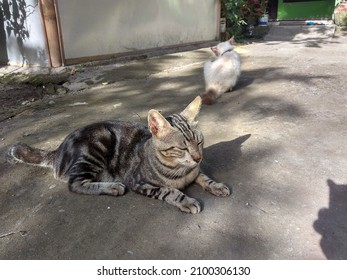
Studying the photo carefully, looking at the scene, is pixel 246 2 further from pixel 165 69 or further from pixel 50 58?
pixel 50 58

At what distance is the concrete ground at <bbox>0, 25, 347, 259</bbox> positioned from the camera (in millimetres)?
2152

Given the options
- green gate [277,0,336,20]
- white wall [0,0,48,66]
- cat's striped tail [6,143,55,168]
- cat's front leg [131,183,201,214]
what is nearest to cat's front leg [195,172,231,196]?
cat's front leg [131,183,201,214]

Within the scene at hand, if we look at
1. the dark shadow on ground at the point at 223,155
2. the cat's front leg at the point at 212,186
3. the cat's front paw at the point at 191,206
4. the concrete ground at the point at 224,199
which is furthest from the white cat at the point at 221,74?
the cat's front paw at the point at 191,206

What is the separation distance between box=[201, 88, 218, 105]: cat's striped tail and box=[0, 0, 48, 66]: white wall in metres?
3.61

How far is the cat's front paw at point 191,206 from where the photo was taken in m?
2.42

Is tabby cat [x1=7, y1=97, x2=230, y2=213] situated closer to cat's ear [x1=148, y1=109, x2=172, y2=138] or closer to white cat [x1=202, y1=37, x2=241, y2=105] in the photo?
cat's ear [x1=148, y1=109, x2=172, y2=138]

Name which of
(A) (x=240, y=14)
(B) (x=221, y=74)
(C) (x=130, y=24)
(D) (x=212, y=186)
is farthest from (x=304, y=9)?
(D) (x=212, y=186)

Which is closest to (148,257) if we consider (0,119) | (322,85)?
(0,119)

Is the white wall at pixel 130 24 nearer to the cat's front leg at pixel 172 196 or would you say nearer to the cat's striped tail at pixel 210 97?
the cat's striped tail at pixel 210 97

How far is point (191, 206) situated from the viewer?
243cm

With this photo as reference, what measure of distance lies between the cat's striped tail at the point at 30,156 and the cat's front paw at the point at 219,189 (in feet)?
5.13

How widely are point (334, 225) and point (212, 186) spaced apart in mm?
910

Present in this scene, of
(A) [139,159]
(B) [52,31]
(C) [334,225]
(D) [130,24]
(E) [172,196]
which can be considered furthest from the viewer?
(D) [130,24]

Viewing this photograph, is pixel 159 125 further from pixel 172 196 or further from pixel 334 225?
pixel 334 225
